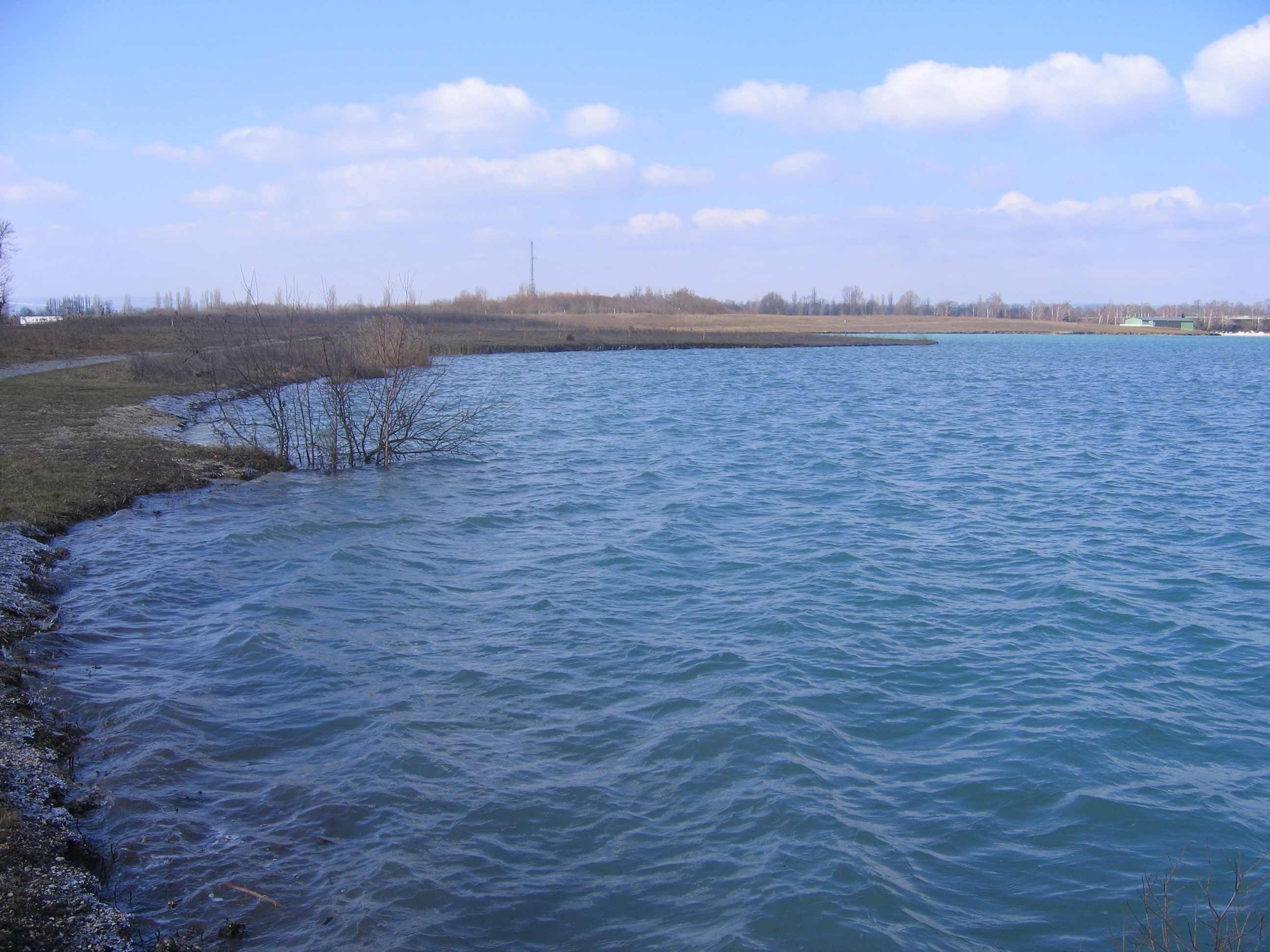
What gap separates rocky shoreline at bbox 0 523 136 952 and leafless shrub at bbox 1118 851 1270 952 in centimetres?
562

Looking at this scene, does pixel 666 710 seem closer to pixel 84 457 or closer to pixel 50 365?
pixel 84 457

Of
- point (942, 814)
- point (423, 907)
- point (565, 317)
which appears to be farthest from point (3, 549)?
point (565, 317)

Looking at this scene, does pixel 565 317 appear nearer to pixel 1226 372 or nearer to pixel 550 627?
pixel 1226 372

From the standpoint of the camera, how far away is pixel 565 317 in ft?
339

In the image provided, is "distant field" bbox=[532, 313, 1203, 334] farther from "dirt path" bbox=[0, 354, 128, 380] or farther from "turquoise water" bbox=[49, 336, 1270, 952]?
"turquoise water" bbox=[49, 336, 1270, 952]

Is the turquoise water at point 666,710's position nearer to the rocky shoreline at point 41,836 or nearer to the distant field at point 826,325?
the rocky shoreline at point 41,836

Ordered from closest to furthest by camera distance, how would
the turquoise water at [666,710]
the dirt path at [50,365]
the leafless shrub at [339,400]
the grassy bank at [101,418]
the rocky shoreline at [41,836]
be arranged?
the rocky shoreline at [41,836] → the turquoise water at [666,710] → the grassy bank at [101,418] → the leafless shrub at [339,400] → the dirt path at [50,365]

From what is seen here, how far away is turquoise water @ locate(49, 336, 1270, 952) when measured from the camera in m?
5.05

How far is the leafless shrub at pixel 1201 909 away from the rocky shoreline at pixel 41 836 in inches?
221

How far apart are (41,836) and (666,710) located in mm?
4693

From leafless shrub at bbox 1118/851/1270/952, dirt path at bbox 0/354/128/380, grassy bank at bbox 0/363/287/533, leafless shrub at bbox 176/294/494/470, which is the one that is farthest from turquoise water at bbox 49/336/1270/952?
dirt path at bbox 0/354/128/380

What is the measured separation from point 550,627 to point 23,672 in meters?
4.98

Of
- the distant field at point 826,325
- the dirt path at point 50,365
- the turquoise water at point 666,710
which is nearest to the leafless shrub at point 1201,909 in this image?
the turquoise water at point 666,710

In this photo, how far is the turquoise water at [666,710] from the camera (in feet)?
16.6
